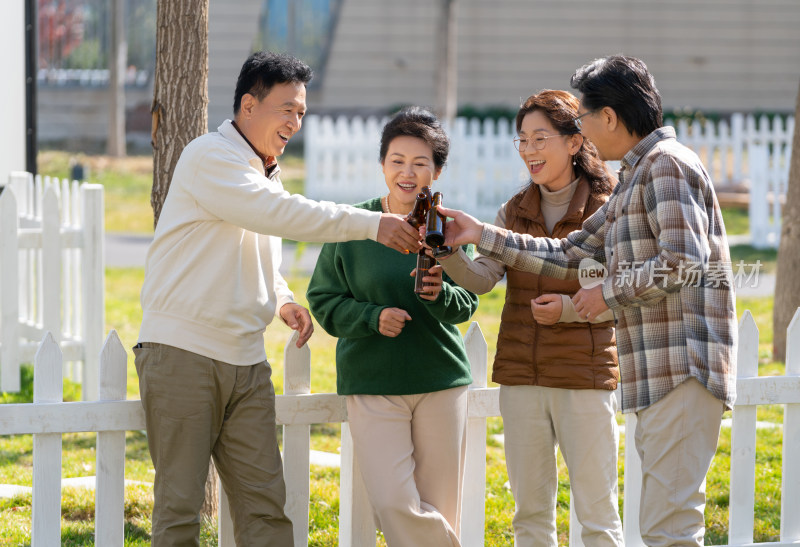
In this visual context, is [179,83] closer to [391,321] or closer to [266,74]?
[266,74]

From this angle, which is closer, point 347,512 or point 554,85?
point 347,512

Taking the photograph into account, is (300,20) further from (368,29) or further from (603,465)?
(603,465)

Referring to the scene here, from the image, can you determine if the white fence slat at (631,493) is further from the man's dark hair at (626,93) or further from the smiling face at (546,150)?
the man's dark hair at (626,93)

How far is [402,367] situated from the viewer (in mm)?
3490

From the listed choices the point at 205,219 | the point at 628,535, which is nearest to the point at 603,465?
the point at 628,535

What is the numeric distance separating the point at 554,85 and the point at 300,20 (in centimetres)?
623

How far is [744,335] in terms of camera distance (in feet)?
13.3

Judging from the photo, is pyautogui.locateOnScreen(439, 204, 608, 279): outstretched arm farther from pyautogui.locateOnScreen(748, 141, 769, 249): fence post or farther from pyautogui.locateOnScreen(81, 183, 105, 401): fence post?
pyautogui.locateOnScreen(748, 141, 769, 249): fence post

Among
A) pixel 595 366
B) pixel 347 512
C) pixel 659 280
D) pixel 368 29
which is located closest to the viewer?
pixel 659 280

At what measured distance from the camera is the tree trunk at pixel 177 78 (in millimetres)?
4219

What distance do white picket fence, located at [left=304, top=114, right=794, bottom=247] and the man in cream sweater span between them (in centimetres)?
1072

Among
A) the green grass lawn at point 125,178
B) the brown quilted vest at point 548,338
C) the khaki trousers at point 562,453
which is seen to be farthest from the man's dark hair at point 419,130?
the green grass lawn at point 125,178

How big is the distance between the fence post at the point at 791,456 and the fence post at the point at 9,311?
15.8ft

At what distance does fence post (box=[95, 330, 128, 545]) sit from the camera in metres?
3.53
